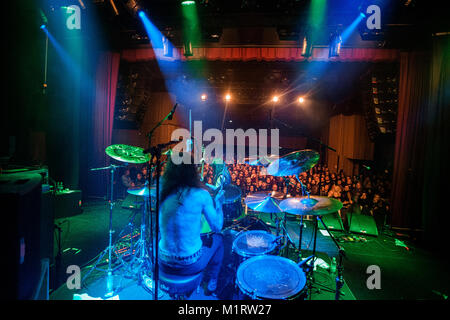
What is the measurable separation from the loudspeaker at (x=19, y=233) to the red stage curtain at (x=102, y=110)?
5.59 meters

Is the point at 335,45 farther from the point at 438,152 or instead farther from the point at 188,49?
the point at 188,49

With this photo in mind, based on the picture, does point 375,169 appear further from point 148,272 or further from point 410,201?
point 148,272

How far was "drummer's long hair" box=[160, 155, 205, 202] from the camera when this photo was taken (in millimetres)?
2123

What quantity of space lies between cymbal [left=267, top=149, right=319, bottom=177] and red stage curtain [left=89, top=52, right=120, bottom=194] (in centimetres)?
569

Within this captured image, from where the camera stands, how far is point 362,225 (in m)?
4.89

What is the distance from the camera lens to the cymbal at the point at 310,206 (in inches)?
92.5

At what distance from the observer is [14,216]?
1.09 meters

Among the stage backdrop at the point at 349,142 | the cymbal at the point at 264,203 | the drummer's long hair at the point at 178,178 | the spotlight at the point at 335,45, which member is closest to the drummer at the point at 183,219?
the drummer's long hair at the point at 178,178

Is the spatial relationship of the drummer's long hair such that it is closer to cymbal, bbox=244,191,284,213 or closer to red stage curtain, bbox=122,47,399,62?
cymbal, bbox=244,191,284,213

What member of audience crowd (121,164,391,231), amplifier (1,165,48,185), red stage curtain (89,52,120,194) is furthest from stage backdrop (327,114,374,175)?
amplifier (1,165,48,185)

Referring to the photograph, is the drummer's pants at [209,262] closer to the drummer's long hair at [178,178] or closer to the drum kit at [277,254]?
the drum kit at [277,254]

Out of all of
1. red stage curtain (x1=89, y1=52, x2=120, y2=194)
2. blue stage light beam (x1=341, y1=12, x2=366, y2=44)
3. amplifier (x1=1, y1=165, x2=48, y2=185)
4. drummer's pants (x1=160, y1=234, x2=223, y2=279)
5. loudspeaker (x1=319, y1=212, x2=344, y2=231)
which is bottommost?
loudspeaker (x1=319, y1=212, x2=344, y2=231)
